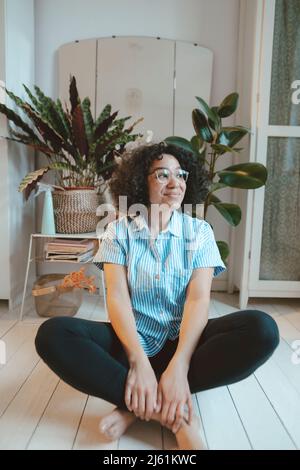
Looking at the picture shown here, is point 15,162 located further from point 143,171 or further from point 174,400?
point 174,400

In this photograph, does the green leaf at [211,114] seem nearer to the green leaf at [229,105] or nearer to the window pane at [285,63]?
the green leaf at [229,105]

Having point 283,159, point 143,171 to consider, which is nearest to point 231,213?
point 283,159

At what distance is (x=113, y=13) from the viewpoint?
2.64 meters

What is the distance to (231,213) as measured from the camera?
2.32 meters

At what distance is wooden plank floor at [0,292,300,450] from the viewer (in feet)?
3.83

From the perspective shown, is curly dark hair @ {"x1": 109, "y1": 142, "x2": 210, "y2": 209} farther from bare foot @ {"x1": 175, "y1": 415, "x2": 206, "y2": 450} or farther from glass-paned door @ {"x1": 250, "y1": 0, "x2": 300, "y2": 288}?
glass-paned door @ {"x1": 250, "y1": 0, "x2": 300, "y2": 288}

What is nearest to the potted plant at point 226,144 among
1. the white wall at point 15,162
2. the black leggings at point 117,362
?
the white wall at point 15,162

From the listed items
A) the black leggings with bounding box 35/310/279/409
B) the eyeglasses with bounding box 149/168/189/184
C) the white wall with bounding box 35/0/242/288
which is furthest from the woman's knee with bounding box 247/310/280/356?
the white wall with bounding box 35/0/242/288

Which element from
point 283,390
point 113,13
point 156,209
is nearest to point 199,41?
point 113,13

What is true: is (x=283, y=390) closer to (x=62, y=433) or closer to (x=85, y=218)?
(x=62, y=433)

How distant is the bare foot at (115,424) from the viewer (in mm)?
1149

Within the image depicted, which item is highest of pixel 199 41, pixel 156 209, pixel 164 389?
pixel 199 41

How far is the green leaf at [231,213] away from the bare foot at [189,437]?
1.36 metres

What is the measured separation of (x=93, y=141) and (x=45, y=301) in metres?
0.95
